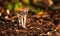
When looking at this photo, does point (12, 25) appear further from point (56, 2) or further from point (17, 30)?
point (56, 2)

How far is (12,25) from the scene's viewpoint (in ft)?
10.8

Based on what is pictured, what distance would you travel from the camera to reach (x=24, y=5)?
4.98 metres

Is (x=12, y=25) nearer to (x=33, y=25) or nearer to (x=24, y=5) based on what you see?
(x=33, y=25)

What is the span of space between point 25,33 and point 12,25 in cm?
33

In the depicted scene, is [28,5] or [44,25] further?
[28,5]

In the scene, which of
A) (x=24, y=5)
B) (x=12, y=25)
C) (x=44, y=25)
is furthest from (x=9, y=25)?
(x=24, y=5)

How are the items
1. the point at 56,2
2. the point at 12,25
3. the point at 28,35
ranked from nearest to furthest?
the point at 28,35
the point at 12,25
the point at 56,2

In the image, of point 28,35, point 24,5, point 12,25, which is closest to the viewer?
point 28,35

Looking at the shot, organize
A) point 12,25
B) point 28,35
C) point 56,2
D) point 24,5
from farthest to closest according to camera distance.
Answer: point 56,2 < point 24,5 < point 12,25 < point 28,35

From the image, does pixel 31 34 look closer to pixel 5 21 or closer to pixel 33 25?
pixel 33 25

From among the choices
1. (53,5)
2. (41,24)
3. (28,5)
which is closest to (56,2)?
(53,5)

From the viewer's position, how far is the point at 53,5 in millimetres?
5207

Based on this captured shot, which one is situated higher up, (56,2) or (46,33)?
(56,2)

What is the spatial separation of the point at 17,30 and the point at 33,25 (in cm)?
36
